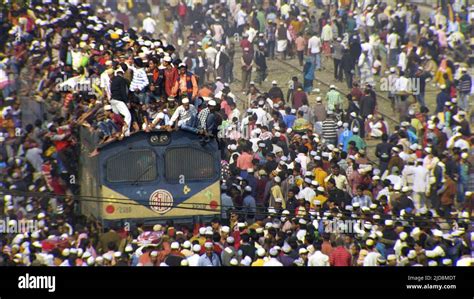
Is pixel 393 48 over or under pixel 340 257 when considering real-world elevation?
over

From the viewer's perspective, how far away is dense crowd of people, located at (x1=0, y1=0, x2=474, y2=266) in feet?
89.0

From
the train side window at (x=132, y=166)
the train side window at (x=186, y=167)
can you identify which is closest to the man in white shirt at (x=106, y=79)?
the train side window at (x=132, y=166)

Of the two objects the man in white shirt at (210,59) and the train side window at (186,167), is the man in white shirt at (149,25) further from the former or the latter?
the train side window at (186,167)

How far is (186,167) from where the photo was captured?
28312mm

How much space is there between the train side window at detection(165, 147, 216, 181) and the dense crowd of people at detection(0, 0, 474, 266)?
1.45 ft

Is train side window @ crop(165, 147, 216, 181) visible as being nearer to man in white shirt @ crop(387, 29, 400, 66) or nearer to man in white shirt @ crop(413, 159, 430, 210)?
man in white shirt @ crop(413, 159, 430, 210)

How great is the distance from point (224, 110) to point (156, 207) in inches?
439

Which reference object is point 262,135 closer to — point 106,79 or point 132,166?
point 106,79

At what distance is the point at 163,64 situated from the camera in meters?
30.8

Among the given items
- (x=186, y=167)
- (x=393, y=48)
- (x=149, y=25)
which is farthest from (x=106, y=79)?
(x=149, y=25)

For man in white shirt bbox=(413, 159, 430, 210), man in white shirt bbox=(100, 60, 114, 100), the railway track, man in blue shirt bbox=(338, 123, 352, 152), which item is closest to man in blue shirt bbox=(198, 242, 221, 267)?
man in white shirt bbox=(100, 60, 114, 100)

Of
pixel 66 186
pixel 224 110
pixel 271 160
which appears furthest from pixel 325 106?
pixel 66 186

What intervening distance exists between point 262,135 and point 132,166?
758cm

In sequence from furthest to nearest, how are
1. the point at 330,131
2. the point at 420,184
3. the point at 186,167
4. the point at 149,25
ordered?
the point at 149,25
the point at 330,131
the point at 420,184
the point at 186,167
